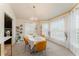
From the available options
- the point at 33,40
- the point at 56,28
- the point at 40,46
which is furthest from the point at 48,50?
the point at 56,28

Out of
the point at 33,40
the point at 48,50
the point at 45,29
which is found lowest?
the point at 48,50

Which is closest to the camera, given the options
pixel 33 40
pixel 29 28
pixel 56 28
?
pixel 29 28

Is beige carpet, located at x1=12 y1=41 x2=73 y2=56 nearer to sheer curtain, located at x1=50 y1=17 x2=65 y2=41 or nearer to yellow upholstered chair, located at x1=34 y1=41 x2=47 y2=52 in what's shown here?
yellow upholstered chair, located at x1=34 y1=41 x2=47 y2=52

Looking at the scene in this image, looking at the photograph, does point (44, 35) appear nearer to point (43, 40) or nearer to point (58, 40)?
point (43, 40)

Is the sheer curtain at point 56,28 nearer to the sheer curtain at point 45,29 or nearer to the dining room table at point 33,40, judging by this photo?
the sheer curtain at point 45,29

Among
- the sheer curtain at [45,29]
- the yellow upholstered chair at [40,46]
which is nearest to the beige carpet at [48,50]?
the yellow upholstered chair at [40,46]

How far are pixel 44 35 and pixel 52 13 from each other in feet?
1.95

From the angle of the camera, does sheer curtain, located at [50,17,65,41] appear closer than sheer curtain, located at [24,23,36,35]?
No

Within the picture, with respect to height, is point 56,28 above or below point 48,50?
above

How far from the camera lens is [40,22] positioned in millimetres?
2213

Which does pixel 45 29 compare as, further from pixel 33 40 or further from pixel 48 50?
pixel 48 50

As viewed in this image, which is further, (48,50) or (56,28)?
(56,28)

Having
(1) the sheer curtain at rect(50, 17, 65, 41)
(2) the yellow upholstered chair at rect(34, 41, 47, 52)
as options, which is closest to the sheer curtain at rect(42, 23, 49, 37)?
(1) the sheer curtain at rect(50, 17, 65, 41)

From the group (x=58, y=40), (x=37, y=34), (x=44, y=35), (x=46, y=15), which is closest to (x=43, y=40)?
(x=44, y=35)
